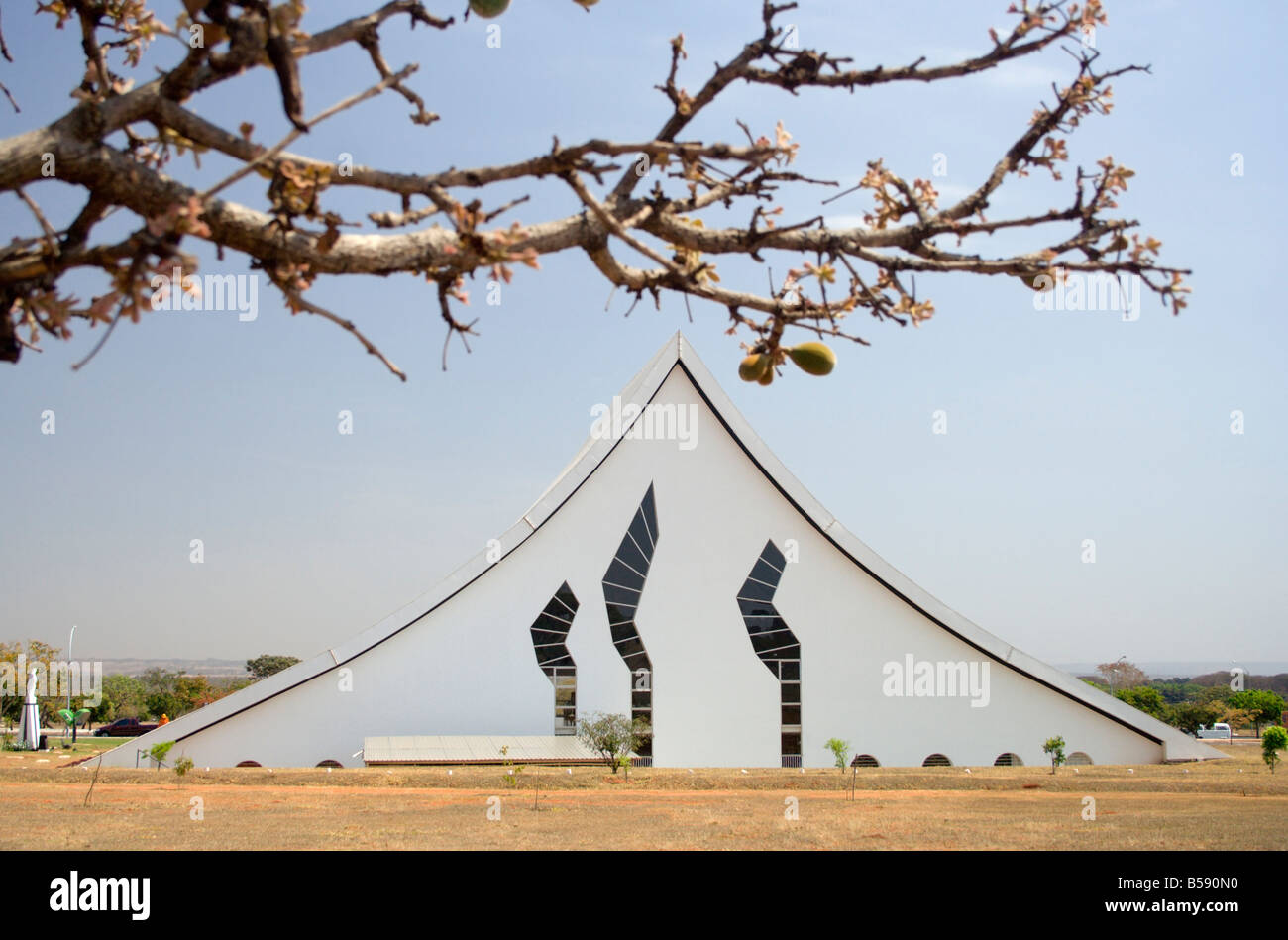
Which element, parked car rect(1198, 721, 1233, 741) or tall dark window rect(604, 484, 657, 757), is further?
parked car rect(1198, 721, 1233, 741)

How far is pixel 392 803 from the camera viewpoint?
13266mm

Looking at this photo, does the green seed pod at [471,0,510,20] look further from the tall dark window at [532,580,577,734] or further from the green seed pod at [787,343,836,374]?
the tall dark window at [532,580,577,734]

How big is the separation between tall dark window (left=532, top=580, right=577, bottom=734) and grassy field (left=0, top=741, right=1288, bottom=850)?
8.68ft

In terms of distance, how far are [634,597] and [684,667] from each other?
179 cm

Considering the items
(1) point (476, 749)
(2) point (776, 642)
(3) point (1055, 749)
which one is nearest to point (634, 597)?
(2) point (776, 642)

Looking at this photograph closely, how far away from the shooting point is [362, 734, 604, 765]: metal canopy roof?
20.4 m

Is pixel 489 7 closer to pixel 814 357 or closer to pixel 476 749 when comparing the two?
pixel 814 357

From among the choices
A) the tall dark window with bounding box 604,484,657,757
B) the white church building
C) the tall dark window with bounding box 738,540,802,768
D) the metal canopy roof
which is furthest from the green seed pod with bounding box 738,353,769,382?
the tall dark window with bounding box 738,540,802,768

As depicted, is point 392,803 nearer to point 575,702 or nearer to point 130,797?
point 130,797

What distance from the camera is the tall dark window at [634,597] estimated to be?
22.0 meters

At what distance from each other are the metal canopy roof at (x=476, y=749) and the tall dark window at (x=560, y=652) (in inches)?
16.5
